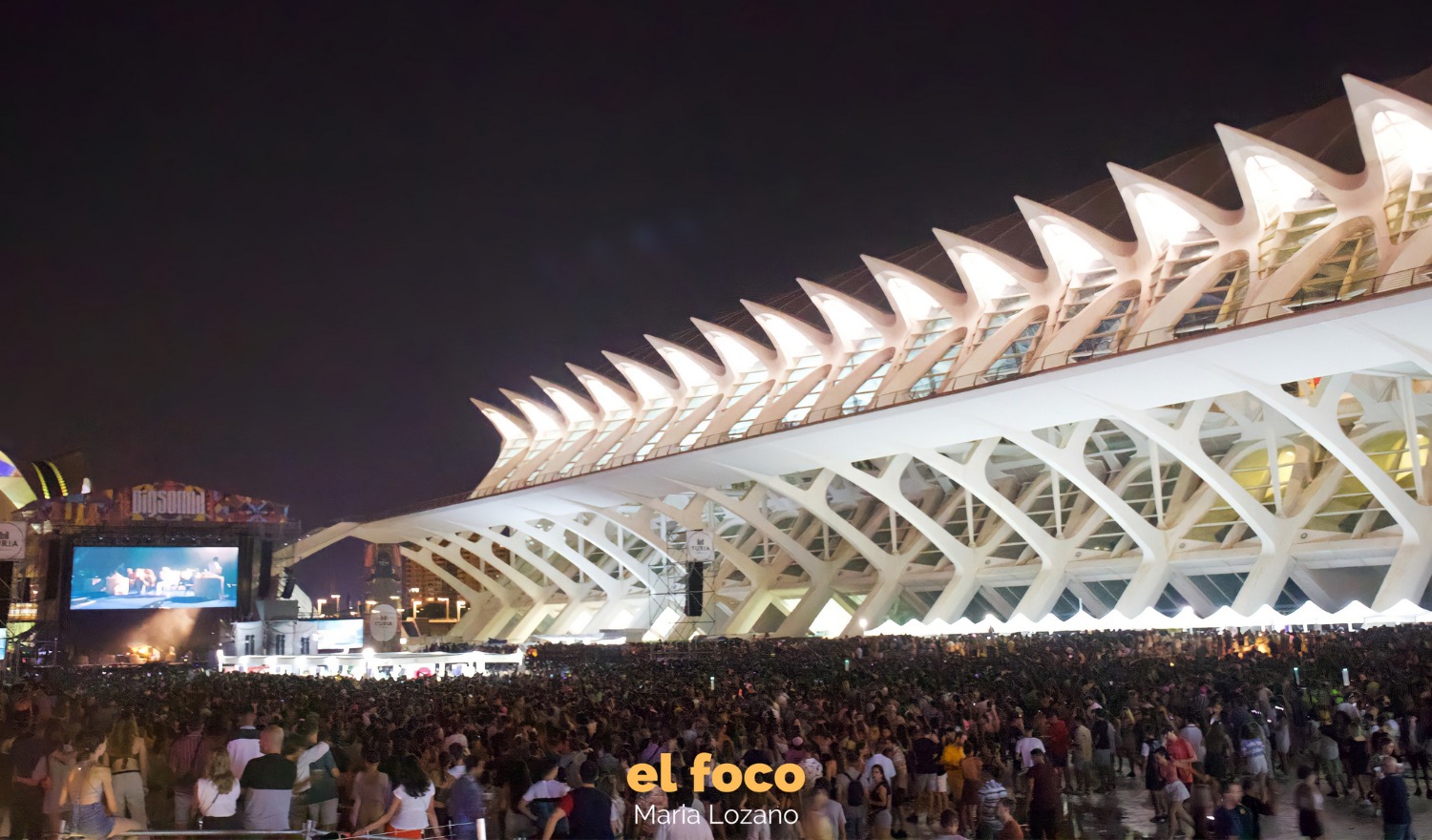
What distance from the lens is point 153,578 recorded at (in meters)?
46.1

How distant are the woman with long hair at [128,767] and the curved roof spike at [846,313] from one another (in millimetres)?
33774

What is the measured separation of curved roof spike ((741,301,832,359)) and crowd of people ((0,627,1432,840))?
93.1 ft

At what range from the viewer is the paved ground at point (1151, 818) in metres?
10.0

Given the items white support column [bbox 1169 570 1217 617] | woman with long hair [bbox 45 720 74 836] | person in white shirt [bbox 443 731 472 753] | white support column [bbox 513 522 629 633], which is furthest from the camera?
white support column [bbox 513 522 629 633]

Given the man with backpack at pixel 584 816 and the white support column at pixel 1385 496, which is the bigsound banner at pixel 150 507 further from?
the man with backpack at pixel 584 816

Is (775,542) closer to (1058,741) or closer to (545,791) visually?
(1058,741)

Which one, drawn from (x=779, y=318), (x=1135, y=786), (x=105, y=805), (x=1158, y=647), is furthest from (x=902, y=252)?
(x=105, y=805)

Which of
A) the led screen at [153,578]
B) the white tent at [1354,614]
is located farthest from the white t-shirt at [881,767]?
the led screen at [153,578]

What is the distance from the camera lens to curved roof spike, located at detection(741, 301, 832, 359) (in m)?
46.9

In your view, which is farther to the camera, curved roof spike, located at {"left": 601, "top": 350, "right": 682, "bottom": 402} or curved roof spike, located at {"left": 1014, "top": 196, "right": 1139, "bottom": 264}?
curved roof spike, located at {"left": 601, "top": 350, "right": 682, "bottom": 402}

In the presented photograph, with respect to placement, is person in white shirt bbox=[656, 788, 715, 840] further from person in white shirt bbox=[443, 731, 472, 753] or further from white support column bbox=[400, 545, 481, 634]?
white support column bbox=[400, 545, 481, 634]

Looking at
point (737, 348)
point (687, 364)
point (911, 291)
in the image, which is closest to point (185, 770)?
point (911, 291)

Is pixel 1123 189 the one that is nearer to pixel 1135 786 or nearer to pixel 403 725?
pixel 1135 786

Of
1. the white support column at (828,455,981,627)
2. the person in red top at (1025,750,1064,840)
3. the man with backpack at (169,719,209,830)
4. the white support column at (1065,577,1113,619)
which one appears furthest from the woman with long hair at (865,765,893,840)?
the white support column at (1065,577,1113,619)
